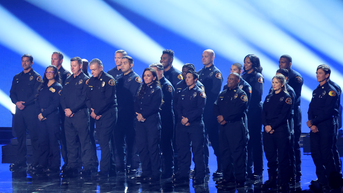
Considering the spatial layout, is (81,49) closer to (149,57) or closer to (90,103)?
(149,57)

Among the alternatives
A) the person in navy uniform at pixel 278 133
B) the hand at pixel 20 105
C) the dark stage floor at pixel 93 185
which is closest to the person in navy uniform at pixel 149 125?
the dark stage floor at pixel 93 185

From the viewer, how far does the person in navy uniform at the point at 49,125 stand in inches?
217

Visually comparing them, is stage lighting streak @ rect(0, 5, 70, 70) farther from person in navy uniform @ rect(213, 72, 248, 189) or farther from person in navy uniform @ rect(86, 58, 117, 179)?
person in navy uniform @ rect(213, 72, 248, 189)

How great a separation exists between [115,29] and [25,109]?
10.1 feet

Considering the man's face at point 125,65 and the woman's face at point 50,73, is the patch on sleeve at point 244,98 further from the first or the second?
the woman's face at point 50,73

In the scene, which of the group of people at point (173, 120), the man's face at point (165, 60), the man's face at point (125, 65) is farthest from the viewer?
the man's face at point (165, 60)

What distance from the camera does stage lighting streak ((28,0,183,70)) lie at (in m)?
8.09

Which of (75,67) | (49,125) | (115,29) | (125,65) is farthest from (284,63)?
(115,29)

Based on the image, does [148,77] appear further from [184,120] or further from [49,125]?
[49,125]

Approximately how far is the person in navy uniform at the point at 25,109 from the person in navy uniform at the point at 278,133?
11.2 feet

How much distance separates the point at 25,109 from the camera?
19.0ft

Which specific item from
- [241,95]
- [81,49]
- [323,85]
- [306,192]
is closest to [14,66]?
[81,49]

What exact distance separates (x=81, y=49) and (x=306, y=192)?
22.1 ft

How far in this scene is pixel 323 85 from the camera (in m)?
4.47
